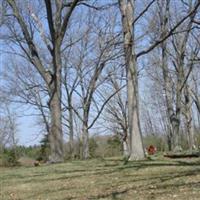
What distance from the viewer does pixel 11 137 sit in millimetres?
65688

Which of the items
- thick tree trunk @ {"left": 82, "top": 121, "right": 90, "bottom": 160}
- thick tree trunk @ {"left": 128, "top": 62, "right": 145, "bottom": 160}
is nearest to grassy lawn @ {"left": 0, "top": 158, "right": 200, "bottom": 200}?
thick tree trunk @ {"left": 128, "top": 62, "right": 145, "bottom": 160}

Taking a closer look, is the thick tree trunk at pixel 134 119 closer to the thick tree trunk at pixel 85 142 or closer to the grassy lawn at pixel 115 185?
the grassy lawn at pixel 115 185

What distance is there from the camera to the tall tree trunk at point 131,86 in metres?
16.3

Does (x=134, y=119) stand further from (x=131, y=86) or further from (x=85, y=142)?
(x=85, y=142)

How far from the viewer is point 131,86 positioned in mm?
16688

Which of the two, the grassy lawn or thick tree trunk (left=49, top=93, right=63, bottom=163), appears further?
thick tree trunk (left=49, top=93, right=63, bottom=163)

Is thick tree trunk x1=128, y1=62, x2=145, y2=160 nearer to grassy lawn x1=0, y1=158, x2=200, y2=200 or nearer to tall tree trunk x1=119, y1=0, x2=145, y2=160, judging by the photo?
tall tree trunk x1=119, y1=0, x2=145, y2=160

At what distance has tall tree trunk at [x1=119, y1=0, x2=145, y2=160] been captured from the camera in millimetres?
16297

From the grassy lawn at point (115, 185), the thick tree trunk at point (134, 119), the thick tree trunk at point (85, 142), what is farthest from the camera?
the thick tree trunk at point (85, 142)

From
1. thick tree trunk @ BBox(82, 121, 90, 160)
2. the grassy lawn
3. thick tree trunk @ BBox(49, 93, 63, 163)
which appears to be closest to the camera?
the grassy lawn

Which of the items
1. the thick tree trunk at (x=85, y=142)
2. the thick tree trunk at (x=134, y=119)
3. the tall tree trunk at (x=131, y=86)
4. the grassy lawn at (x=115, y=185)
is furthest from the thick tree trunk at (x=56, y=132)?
the thick tree trunk at (x=85, y=142)

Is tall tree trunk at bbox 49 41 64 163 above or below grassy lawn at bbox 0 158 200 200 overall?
above

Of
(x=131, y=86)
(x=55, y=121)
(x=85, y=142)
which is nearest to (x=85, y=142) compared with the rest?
(x=85, y=142)

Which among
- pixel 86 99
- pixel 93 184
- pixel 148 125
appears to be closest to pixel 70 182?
pixel 93 184
